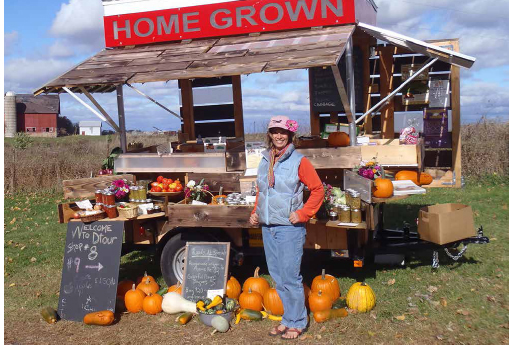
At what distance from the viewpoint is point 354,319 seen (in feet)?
18.2

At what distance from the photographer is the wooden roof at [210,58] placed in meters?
6.65

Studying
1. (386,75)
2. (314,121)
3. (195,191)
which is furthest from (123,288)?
(386,75)

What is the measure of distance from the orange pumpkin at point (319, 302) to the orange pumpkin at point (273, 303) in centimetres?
32

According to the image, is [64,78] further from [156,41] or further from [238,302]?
[238,302]

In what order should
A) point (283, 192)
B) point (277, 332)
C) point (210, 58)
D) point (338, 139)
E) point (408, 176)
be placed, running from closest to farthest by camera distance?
1. point (283, 192)
2. point (277, 332)
3. point (338, 139)
4. point (408, 176)
5. point (210, 58)

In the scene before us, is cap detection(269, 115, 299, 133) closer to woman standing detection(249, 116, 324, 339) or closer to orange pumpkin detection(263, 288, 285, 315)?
woman standing detection(249, 116, 324, 339)

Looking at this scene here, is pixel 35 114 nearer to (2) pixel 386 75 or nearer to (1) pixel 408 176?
(2) pixel 386 75

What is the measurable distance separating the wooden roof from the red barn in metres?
54.8

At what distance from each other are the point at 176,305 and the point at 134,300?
0.53 metres

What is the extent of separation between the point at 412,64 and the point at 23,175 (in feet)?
39.4

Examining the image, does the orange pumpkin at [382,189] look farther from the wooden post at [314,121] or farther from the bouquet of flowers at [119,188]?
the wooden post at [314,121]

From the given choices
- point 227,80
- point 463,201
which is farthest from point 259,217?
point 463,201

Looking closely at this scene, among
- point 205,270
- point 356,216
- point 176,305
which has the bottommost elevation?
point 176,305

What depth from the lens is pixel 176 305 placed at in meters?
5.90
